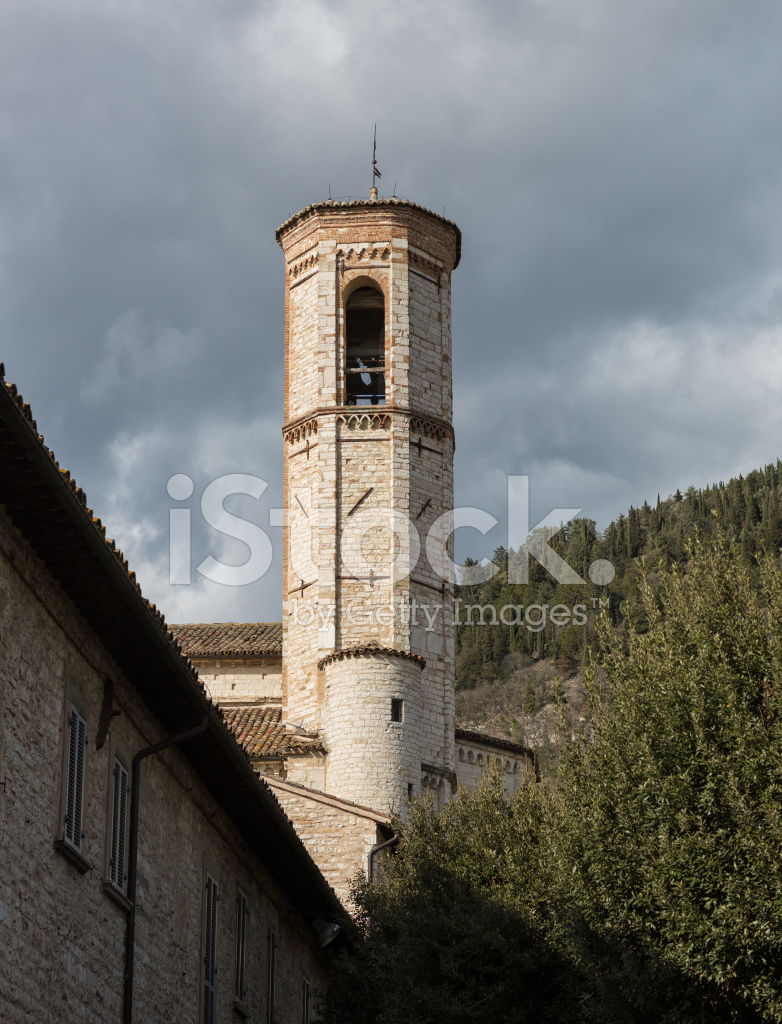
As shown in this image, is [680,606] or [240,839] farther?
[240,839]

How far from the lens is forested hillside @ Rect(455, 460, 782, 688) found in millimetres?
118375

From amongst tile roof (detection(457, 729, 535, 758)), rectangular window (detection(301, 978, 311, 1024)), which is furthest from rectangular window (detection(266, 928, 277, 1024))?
tile roof (detection(457, 729, 535, 758))

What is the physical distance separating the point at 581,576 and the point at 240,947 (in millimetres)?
128413

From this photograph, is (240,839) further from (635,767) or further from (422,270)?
(422,270)

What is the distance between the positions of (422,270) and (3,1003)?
28.7 metres

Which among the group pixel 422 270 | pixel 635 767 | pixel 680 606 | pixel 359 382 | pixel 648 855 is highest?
pixel 422 270

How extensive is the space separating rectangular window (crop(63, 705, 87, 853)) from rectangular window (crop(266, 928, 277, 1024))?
297 inches

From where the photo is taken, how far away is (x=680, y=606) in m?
15.2

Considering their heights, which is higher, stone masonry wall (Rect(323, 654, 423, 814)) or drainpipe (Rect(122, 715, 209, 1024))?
stone masonry wall (Rect(323, 654, 423, 814))

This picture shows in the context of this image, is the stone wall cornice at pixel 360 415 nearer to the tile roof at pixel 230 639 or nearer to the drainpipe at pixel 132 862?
the tile roof at pixel 230 639

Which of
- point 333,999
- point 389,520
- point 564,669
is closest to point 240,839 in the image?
point 333,999

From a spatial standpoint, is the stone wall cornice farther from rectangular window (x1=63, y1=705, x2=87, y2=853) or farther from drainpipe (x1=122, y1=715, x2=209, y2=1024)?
rectangular window (x1=63, y1=705, x2=87, y2=853)

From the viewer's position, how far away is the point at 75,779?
11.1 metres

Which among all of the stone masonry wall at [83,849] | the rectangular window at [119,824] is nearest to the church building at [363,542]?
the stone masonry wall at [83,849]
